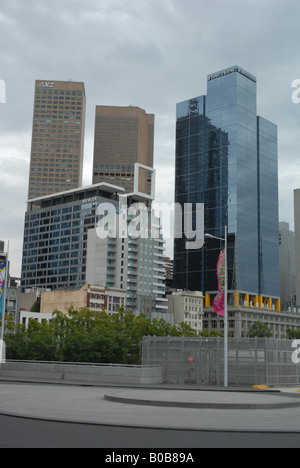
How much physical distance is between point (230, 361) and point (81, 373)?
11.1 metres

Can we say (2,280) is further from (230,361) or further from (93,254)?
(93,254)

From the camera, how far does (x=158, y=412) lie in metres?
21.2

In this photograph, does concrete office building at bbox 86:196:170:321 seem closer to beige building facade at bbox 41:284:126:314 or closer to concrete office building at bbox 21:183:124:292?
concrete office building at bbox 21:183:124:292

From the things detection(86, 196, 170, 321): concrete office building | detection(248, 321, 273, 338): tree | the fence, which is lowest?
the fence

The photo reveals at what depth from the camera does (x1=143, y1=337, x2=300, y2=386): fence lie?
37.7 meters

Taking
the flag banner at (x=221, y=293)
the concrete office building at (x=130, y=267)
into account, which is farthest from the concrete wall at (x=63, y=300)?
the flag banner at (x=221, y=293)

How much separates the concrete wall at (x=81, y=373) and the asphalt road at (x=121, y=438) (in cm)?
2218

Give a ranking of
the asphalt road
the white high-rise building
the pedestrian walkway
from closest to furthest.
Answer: the asphalt road
the pedestrian walkway
the white high-rise building

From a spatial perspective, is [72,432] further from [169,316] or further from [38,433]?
[169,316]

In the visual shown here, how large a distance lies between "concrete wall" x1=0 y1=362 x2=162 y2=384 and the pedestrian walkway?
11.3 m

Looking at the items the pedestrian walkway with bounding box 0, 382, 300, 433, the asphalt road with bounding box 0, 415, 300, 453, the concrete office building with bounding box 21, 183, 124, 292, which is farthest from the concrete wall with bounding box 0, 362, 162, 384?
the concrete office building with bounding box 21, 183, 124, 292

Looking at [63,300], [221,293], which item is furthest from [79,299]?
[221,293]

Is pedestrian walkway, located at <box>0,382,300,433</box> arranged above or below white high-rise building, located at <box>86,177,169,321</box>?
below
